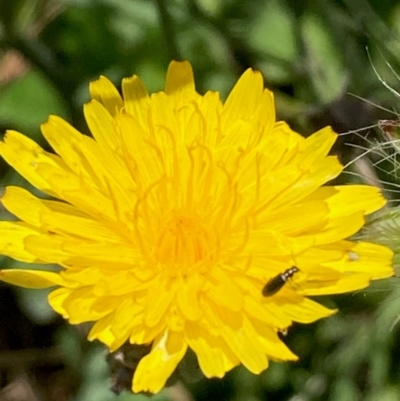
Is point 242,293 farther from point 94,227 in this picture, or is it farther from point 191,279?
point 94,227

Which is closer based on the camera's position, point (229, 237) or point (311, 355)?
point (229, 237)

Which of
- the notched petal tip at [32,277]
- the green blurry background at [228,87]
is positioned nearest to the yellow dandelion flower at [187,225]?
A: the notched petal tip at [32,277]

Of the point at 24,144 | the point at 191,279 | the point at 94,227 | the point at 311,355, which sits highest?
the point at 24,144

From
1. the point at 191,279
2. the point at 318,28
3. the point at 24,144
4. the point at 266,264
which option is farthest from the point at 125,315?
the point at 318,28

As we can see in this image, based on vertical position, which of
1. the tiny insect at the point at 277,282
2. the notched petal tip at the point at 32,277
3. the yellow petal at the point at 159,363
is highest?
the notched petal tip at the point at 32,277

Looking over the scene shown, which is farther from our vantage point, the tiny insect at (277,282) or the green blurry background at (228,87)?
the green blurry background at (228,87)

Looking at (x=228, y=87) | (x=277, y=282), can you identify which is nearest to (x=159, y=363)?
(x=277, y=282)

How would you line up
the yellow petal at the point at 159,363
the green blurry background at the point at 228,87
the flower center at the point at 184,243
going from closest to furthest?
1. the yellow petal at the point at 159,363
2. the flower center at the point at 184,243
3. the green blurry background at the point at 228,87

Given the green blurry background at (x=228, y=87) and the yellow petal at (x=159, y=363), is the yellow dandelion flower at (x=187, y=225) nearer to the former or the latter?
the yellow petal at (x=159, y=363)
